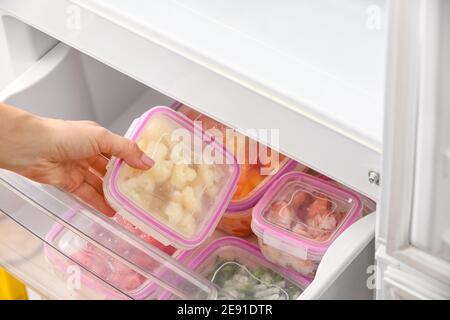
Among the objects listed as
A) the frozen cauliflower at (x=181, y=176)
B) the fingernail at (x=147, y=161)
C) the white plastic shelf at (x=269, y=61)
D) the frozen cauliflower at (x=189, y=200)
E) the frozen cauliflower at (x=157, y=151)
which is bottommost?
the frozen cauliflower at (x=189, y=200)

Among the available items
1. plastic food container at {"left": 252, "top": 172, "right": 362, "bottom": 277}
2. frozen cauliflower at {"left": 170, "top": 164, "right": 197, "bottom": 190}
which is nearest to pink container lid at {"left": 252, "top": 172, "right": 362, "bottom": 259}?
plastic food container at {"left": 252, "top": 172, "right": 362, "bottom": 277}

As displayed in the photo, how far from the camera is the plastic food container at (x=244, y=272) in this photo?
47.0 inches

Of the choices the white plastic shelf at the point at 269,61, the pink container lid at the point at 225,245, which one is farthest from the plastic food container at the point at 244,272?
the white plastic shelf at the point at 269,61

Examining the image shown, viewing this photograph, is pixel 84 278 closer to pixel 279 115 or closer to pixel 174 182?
pixel 174 182

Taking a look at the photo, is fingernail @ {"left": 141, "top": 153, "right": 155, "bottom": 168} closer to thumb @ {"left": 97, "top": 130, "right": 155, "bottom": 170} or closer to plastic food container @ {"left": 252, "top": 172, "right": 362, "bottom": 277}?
thumb @ {"left": 97, "top": 130, "right": 155, "bottom": 170}

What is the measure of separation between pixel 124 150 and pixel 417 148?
0.41 meters

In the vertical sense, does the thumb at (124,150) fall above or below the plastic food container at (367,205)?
above

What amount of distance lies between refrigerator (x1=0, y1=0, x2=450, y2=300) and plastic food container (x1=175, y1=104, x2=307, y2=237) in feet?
0.54

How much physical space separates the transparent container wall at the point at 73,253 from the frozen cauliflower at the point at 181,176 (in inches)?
4.5

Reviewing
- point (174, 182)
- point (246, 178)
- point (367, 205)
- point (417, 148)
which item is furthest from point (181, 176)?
point (417, 148)

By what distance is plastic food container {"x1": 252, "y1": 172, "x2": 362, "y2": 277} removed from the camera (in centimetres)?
117

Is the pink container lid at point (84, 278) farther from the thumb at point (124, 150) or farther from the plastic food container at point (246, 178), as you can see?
the plastic food container at point (246, 178)

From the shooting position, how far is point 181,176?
3.79 ft
